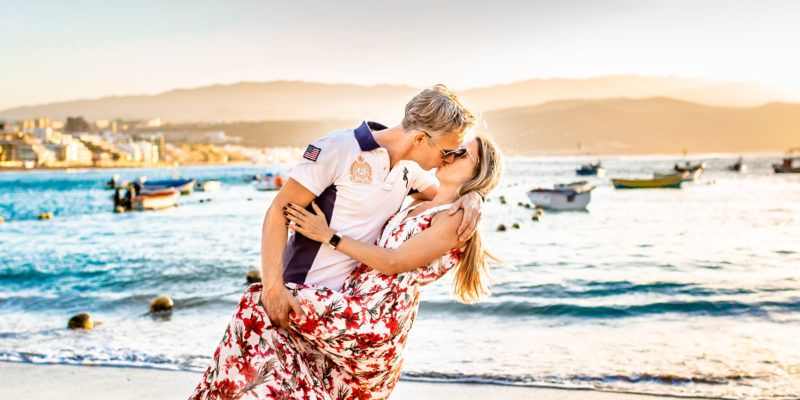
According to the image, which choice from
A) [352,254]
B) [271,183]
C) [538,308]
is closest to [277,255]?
[352,254]

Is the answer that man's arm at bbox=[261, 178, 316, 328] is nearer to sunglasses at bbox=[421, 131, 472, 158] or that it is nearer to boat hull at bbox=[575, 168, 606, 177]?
sunglasses at bbox=[421, 131, 472, 158]

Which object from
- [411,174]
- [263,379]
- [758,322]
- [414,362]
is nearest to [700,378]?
[414,362]

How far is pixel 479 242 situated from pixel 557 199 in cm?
3093

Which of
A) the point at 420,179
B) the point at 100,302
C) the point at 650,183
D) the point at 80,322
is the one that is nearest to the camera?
the point at 420,179

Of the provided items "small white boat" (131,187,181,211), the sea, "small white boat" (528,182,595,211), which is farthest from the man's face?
"small white boat" (131,187,181,211)

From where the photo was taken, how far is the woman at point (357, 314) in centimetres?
317

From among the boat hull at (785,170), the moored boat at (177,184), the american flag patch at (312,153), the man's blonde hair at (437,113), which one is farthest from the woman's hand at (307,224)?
the boat hull at (785,170)

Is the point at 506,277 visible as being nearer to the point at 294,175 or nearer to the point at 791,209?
the point at 294,175

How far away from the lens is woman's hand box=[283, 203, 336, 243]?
126 inches

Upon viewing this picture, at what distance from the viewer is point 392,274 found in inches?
130

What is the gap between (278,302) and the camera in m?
3.13

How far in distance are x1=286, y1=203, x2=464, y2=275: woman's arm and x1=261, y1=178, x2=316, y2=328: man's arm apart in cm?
4

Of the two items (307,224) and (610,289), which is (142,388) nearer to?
(307,224)

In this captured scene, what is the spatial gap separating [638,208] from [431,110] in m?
35.1
